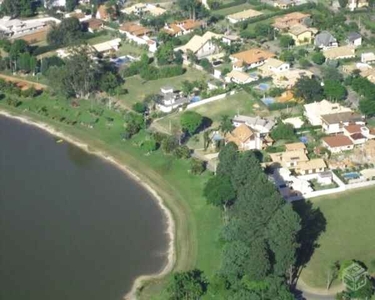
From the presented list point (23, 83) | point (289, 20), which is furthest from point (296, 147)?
point (289, 20)

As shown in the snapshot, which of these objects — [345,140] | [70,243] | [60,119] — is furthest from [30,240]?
[345,140]

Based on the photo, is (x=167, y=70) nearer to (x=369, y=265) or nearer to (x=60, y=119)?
Result: (x=60, y=119)

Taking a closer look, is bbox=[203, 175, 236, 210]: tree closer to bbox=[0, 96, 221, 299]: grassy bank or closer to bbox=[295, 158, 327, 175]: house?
bbox=[0, 96, 221, 299]: grassy bank

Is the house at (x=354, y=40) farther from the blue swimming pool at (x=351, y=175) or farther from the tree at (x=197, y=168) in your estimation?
the tree at (x=197, y=168)

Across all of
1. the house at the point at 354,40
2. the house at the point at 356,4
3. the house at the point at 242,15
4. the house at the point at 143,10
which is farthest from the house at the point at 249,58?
the house at the point at 356,4

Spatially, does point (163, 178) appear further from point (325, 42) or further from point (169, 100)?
point (325, 42)
